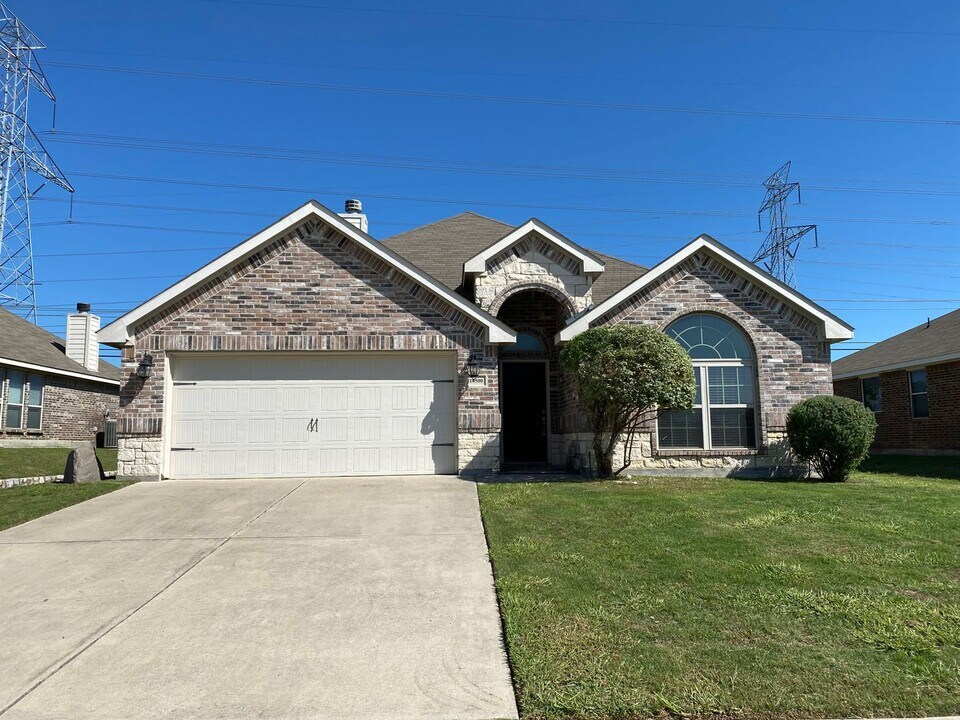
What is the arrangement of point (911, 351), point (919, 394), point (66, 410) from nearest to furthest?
point (919, 394)
point (911, 351)
point (66, 410)

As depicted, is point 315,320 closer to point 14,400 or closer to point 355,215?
point 355,215

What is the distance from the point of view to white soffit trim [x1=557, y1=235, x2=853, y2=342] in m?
12.5

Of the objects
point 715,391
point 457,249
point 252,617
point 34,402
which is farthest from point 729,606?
point 34,402

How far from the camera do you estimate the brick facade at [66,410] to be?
19844mm

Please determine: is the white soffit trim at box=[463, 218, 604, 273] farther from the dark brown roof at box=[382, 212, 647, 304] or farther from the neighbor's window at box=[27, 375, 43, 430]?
the neighbor's window at box=[27, 375, 43, 430]

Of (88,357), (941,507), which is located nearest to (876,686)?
(941,507)

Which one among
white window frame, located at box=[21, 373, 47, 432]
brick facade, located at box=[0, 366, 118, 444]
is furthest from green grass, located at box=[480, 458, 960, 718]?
white window frame, located at box=[21, 373, 47, 432]

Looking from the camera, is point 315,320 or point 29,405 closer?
point 315,320

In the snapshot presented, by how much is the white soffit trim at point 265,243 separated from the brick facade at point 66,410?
409 inches

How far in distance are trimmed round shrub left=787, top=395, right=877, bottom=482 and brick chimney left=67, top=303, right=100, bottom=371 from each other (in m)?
23.2

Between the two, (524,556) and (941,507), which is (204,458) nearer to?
(524,556)

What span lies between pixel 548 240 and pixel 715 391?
475cm

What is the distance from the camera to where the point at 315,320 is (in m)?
12.2

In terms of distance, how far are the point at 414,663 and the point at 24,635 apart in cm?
289
